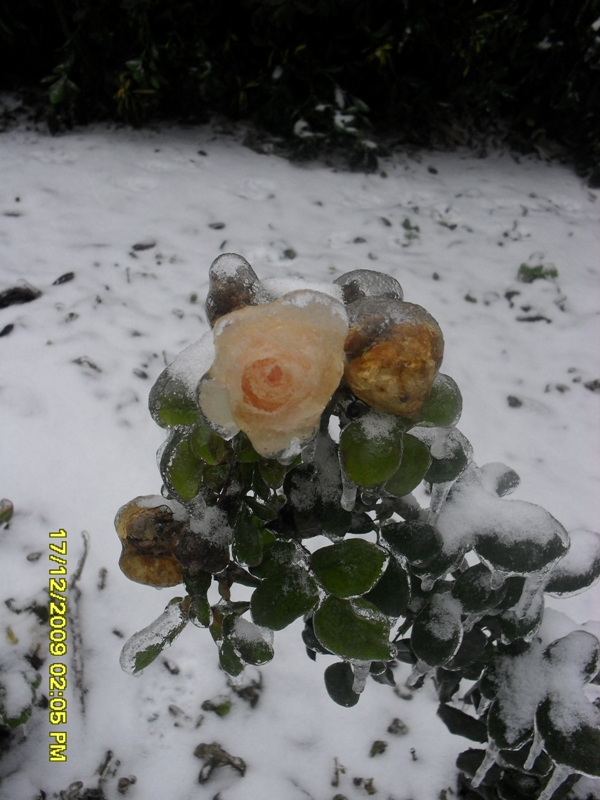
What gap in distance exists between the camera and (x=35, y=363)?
152 centimetres

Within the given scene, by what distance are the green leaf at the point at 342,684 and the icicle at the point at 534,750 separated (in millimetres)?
221

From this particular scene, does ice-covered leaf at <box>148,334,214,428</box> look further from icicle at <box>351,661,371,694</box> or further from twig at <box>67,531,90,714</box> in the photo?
twig at <box>67,531,90,714</box>

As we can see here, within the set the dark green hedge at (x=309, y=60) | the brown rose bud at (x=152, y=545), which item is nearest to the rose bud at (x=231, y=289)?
the brown rose bud at (x=152, y=545)

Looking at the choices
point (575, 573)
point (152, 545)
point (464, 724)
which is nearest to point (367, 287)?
point (152, 545)

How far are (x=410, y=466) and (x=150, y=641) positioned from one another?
31 centimetres

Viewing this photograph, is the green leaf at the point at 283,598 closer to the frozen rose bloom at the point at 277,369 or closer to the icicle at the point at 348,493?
the icicle at the point at 348,493

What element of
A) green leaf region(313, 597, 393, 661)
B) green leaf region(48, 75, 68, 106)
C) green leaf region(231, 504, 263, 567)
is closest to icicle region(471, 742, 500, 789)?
green leaf region(313, 597, 393, 661)

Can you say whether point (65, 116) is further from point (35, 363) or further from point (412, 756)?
point (412, 756)

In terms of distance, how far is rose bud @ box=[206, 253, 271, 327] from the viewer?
18.8 inches

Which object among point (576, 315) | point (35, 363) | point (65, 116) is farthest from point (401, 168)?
point (35, 363)

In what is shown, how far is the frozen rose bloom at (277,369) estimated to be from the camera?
363 millimetres

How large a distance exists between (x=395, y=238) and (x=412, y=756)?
6.16 feet

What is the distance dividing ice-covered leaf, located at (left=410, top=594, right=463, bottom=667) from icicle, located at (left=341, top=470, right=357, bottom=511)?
219 millimetres
